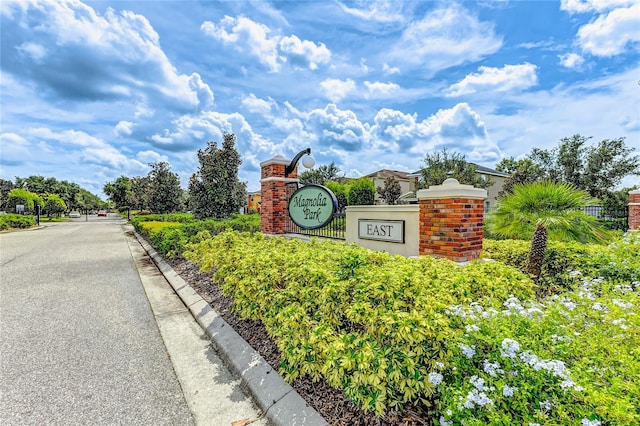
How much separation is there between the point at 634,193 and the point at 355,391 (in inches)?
647

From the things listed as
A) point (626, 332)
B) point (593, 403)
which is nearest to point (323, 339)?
point (593, 403)

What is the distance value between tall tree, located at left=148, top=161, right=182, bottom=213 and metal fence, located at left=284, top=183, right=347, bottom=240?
15.7 m

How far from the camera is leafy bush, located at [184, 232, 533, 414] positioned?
2.12m

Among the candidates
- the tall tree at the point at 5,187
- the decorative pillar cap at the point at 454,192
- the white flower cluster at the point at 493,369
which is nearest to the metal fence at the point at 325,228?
the decorative pillar cap at the point at 454,192

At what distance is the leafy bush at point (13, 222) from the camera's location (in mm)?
20844

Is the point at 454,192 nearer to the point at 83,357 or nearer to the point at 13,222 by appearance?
the point at 83,357

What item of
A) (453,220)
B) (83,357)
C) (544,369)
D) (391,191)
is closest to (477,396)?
(544,369)

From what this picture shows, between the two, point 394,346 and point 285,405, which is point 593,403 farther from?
point 285,405

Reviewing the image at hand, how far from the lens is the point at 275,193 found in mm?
8820

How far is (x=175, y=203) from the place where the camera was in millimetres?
22281

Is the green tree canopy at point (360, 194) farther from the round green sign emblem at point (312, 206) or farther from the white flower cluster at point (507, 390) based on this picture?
the white flower cluster at point (507, 390)

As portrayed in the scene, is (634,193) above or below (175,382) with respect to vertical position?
above

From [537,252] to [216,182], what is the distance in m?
11.0

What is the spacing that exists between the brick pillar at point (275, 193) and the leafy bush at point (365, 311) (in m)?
4.65
